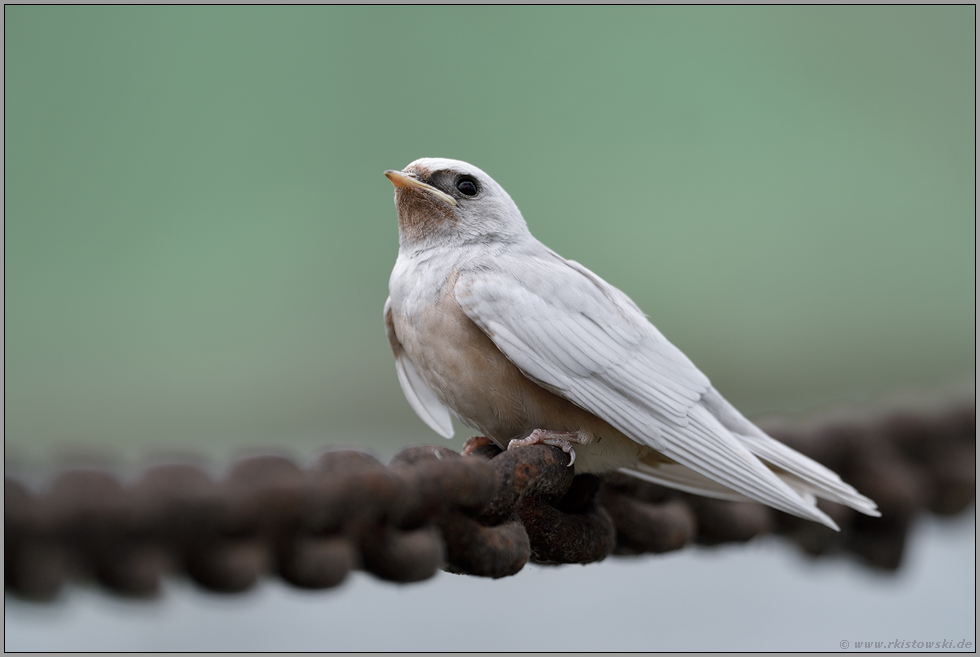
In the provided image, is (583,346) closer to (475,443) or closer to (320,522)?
(475,443)

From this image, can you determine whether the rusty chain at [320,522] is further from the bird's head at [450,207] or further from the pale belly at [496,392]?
the bird's head at [450,207]

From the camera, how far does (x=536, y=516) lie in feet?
3.54

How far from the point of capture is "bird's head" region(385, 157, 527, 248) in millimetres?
1438

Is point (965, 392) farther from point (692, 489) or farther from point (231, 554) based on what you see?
point (231, 554)

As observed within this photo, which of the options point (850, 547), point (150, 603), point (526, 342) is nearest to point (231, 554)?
point (150, 603)

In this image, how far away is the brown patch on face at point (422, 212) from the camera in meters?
1.44

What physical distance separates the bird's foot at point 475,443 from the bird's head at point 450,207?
35cm

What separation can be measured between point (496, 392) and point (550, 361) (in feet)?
0.34

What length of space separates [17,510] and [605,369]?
0.85 metres

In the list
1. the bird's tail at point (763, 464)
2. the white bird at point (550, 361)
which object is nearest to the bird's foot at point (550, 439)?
the white bird at point (550, 361)

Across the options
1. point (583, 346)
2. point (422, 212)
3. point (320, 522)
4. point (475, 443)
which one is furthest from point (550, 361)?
point (320, 522)

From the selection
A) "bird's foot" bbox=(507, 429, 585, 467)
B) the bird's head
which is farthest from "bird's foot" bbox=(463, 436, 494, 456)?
the bird's head

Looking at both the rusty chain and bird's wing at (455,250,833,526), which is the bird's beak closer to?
bird's wing at (455,250,833,526)

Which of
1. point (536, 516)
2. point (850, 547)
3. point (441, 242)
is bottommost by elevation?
point (850, 547)
